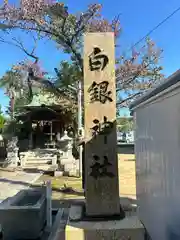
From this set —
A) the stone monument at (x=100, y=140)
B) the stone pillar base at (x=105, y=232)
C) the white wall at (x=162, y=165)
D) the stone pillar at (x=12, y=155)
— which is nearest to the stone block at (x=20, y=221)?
the stone monument at (x=100, y=140)

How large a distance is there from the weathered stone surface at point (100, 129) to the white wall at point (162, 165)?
0.49 meters

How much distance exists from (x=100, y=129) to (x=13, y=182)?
839cm

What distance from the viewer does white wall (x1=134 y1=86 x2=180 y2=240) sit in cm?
286

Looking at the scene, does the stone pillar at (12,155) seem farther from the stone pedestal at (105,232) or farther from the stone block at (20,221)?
the stone pedestal at (105,232)

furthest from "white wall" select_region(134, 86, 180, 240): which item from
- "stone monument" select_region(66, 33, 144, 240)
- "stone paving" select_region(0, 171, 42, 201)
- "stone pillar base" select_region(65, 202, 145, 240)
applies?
"stone paving" select_region(0, 171, 42, 201)

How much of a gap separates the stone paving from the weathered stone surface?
210 inches

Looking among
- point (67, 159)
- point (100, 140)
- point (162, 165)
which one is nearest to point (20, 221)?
point (100, 140)

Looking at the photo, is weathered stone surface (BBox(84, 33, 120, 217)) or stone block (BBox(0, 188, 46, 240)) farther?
stone block (BBox(0, 188, 46, 240))

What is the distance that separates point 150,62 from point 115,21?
112 inches

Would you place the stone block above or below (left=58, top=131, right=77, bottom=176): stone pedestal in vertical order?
below

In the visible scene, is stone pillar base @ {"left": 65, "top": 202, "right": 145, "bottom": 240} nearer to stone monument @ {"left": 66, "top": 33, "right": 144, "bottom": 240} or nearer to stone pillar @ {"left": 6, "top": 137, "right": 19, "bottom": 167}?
stone monument @ {"left": 66, "top": 33, "right": 144, "bottom": 240}

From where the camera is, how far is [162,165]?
3.35 m

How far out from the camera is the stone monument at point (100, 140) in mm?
4523

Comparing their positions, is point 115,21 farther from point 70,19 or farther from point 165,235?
point 165,235
